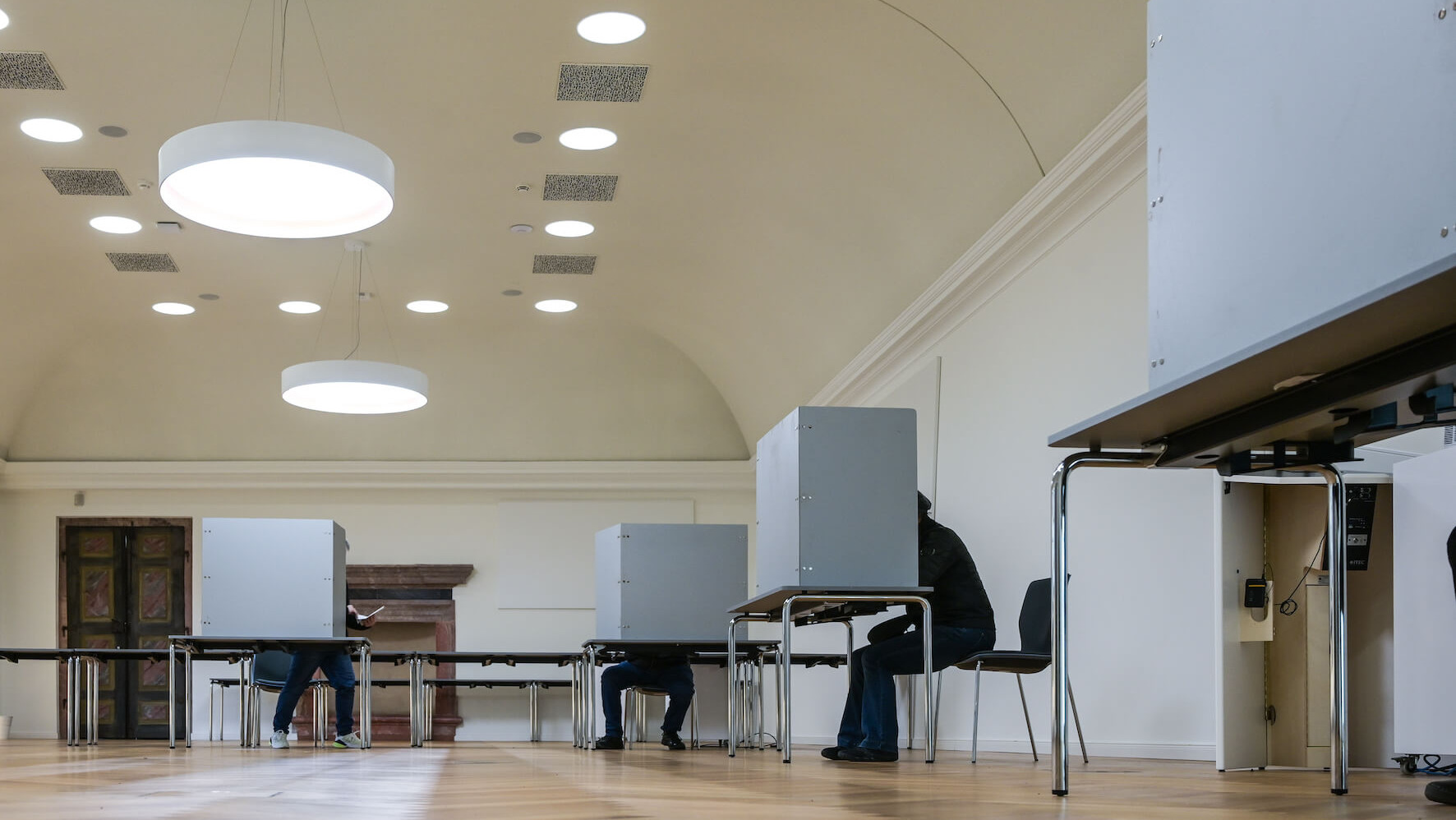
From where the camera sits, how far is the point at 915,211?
26.3 feet

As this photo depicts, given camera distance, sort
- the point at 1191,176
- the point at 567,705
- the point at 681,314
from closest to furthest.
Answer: the point at 1191,176 → the point at 681,314 → the point at 567,705

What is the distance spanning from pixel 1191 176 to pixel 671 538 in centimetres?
657

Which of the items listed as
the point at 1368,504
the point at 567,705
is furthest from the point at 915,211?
the point at 567,705

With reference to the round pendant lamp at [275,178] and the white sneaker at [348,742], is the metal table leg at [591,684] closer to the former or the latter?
the white sneaker at [348,742]

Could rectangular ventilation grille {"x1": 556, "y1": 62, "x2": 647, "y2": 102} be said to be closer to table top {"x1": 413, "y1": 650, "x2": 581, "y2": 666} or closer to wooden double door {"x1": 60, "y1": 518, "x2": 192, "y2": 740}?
table top {"x1": 413, "y1": 650, "x2": 581, "y2": 666}

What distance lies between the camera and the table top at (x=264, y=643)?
799 centimetres

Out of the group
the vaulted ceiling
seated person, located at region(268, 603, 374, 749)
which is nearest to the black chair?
the vaulted ceiling

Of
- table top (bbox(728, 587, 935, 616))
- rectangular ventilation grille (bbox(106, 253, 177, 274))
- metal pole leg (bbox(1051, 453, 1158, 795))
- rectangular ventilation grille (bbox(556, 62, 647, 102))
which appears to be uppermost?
rectangular ventilation grille (bbox(556, 62, 647, 102))

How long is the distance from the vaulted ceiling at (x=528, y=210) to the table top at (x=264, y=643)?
306 centimetres

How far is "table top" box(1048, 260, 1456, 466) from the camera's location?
4.99 feet

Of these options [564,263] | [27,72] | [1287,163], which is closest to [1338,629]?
[1287,163]

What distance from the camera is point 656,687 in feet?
29.9

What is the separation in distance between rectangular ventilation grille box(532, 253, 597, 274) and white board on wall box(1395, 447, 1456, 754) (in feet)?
26.3

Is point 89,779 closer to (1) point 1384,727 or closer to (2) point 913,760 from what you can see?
(2) point 913,760
